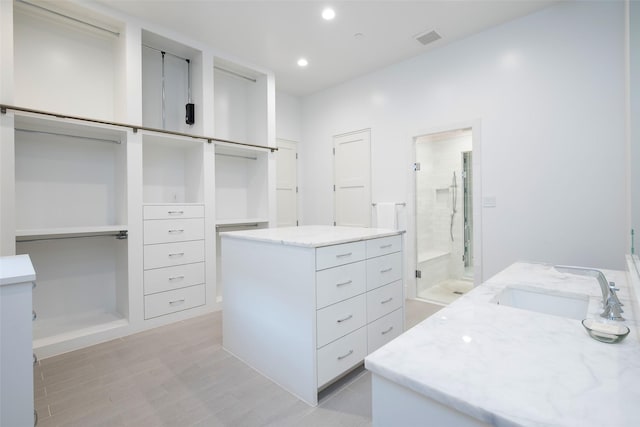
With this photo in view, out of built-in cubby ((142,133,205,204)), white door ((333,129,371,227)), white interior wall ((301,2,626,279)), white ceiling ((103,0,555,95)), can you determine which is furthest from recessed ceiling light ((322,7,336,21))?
built-in cubby ((142,133,205,204))

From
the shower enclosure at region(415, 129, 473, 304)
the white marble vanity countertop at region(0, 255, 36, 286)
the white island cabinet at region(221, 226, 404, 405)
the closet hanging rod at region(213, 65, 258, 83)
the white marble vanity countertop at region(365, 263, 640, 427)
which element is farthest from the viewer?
the shower enclosure at region(415, 129, 473, 304)

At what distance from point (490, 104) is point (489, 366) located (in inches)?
123

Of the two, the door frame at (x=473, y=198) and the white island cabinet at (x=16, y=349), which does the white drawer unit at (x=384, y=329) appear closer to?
the door frame at (x=473, y=198)

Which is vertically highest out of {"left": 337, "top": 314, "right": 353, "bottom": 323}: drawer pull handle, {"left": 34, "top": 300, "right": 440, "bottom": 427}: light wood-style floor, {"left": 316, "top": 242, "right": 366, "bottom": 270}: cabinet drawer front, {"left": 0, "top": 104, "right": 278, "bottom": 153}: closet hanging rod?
{"left": 0, "top": 104, "right": 278, "bottom": 153}: closet hanging rod

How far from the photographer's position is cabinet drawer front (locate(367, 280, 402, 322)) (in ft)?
6.79

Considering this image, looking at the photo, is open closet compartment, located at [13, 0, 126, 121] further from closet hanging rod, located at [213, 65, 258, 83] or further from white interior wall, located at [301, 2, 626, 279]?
white interior wall, located at [301, 2, 626, 279]

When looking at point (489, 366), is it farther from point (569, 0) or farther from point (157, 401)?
point (569, 0)

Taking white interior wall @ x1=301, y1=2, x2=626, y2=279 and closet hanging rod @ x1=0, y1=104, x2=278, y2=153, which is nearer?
closet hanging rod @ x1=0, y1=104, x2=278, y2=153

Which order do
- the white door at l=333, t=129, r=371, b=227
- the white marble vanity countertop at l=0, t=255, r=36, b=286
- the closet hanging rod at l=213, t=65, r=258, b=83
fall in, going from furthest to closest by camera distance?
the white door at l=333, t=129, r=371, b=227, the closet hanging rod at l=213, t=65, r=258, b=83, the white marble vanity countertop at l=0, t=255, r=36, b=286

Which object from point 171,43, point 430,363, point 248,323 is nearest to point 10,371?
point 248,323

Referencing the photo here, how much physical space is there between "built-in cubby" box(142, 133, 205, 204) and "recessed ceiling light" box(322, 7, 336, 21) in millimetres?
1726

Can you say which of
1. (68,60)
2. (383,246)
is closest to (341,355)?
(383,246)

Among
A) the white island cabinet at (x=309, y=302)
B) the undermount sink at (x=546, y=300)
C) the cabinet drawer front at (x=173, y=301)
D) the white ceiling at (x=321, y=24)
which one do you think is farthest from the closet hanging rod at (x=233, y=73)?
the undermount sink at (x=546, y=300)

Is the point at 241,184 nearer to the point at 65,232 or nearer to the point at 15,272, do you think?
the point at 65,232
